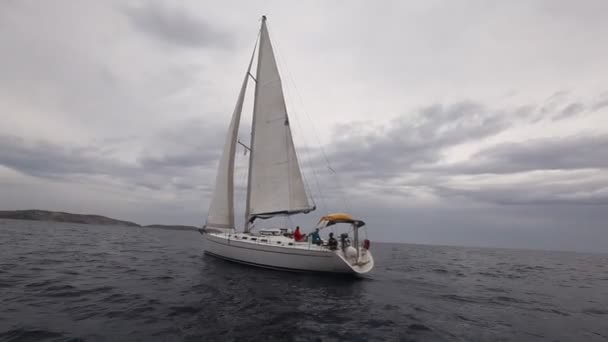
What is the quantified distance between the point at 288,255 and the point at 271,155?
6.96m

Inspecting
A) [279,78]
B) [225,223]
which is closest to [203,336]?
[225,223]

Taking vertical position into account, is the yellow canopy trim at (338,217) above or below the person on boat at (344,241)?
above

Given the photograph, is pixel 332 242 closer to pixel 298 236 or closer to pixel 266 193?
pixel 298 236

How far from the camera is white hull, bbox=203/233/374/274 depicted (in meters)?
15.9

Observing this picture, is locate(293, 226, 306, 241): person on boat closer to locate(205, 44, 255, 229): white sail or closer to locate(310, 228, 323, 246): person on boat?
locate(310, 228, 323, 246): person on boat

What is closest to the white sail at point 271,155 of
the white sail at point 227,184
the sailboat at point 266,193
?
the sailboat at point 266,193

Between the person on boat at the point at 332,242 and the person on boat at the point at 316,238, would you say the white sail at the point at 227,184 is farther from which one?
the person on boat at the point at 332,242

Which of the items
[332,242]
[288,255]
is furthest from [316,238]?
[288,255]

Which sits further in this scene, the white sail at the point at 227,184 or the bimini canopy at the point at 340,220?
the white sail at the point at 227,184

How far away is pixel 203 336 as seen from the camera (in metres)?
7.60

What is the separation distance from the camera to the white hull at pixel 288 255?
1586 cm

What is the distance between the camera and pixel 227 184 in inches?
888

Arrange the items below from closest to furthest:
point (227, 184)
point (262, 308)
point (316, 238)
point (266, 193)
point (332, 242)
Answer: point (262, 308) < point (332, 242) < point (316, 238) < point (266, 193) < point (227, 184)

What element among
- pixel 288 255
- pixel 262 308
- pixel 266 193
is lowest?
pixel 262 308
